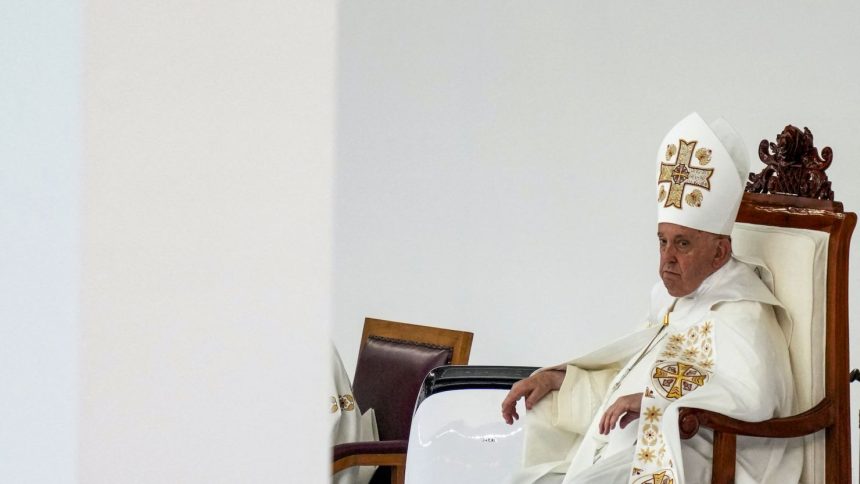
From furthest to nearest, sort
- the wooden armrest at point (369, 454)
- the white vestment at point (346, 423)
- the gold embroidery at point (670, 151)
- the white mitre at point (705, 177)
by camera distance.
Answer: the white vestment at point (346, 423), the wooden armrest at point (369, 454), the gold embroidery at point (670, 151), the white mitre at point (705, 177)

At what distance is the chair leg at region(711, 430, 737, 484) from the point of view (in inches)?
95.7

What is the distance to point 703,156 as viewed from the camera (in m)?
2.77

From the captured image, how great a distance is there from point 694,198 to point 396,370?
1.23 meters

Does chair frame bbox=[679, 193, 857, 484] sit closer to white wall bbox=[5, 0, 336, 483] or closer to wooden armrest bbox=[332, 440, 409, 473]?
wooden armrest bbox=[332, 440, 409, 473]

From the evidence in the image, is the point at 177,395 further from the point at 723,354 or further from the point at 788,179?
the point at 788,179

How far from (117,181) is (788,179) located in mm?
2665

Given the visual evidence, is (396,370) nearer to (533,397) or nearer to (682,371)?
(533,397)

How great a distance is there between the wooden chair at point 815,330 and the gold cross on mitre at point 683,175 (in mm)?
230

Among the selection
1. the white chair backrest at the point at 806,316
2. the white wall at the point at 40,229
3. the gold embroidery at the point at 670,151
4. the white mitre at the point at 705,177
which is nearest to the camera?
the white wall at the point at 40,229

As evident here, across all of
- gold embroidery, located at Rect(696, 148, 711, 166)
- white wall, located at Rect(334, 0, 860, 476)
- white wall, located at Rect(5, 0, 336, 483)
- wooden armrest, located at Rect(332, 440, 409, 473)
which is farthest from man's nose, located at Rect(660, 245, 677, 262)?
white wall, located at Rect(5, 0, 336, 483)

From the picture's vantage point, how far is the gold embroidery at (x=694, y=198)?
8.97 ft

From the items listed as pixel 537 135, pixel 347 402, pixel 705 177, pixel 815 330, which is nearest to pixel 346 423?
pixel 347 402

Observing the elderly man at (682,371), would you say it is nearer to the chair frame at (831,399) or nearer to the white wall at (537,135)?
the chair frame at (831,399)

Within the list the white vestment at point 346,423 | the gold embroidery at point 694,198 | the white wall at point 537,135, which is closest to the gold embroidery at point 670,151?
the gold embroidery at point 694,198
